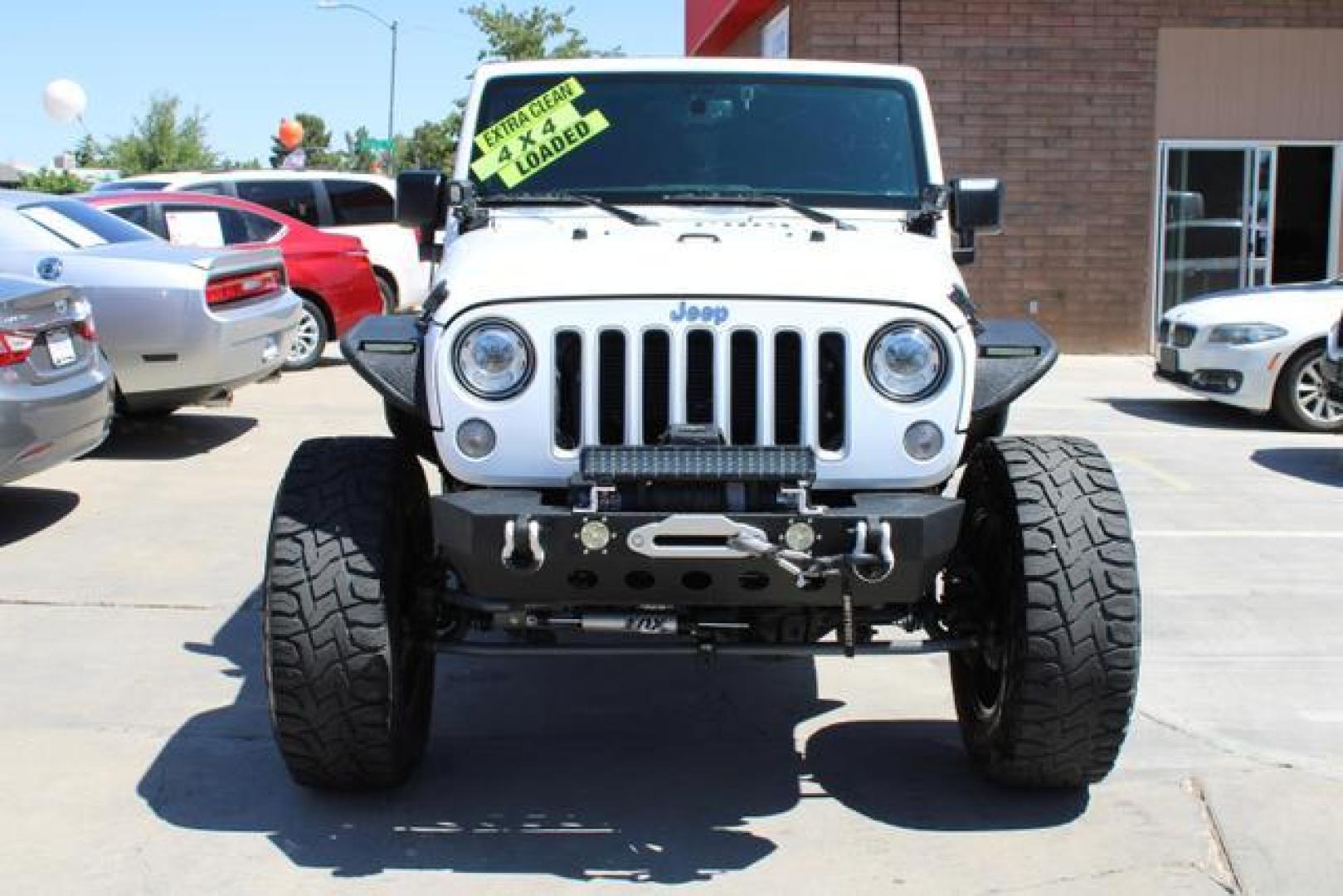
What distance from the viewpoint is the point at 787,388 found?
170 inches

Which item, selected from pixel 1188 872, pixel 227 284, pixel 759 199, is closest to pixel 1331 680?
pixel 1188 872

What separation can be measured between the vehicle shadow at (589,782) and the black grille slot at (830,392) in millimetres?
1084

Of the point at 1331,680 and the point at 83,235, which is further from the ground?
the point at 83,235

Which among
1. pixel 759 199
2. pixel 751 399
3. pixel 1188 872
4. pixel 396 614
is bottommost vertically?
pixel 1188 872

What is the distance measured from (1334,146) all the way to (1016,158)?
353 centimetres

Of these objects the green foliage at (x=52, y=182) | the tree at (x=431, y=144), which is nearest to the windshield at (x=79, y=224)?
the green foliage at (x=52, y=182)

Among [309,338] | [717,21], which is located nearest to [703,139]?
[309,338]

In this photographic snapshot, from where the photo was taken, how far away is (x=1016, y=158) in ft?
59.4

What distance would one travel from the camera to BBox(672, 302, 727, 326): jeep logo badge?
4.24 m

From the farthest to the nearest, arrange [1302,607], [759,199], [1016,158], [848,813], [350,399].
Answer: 1. [1016,158]
2. [350,399]
3. [1302,607]
4. [759,199]
5. [848,813]

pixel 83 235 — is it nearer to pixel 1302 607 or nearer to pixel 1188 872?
pixel 1302 607

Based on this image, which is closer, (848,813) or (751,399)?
(751,399)

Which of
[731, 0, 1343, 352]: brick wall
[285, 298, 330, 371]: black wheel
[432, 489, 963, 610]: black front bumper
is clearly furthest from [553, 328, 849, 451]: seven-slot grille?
[731, 0, 1343, 352]: brick wall

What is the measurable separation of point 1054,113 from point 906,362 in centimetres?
1459
